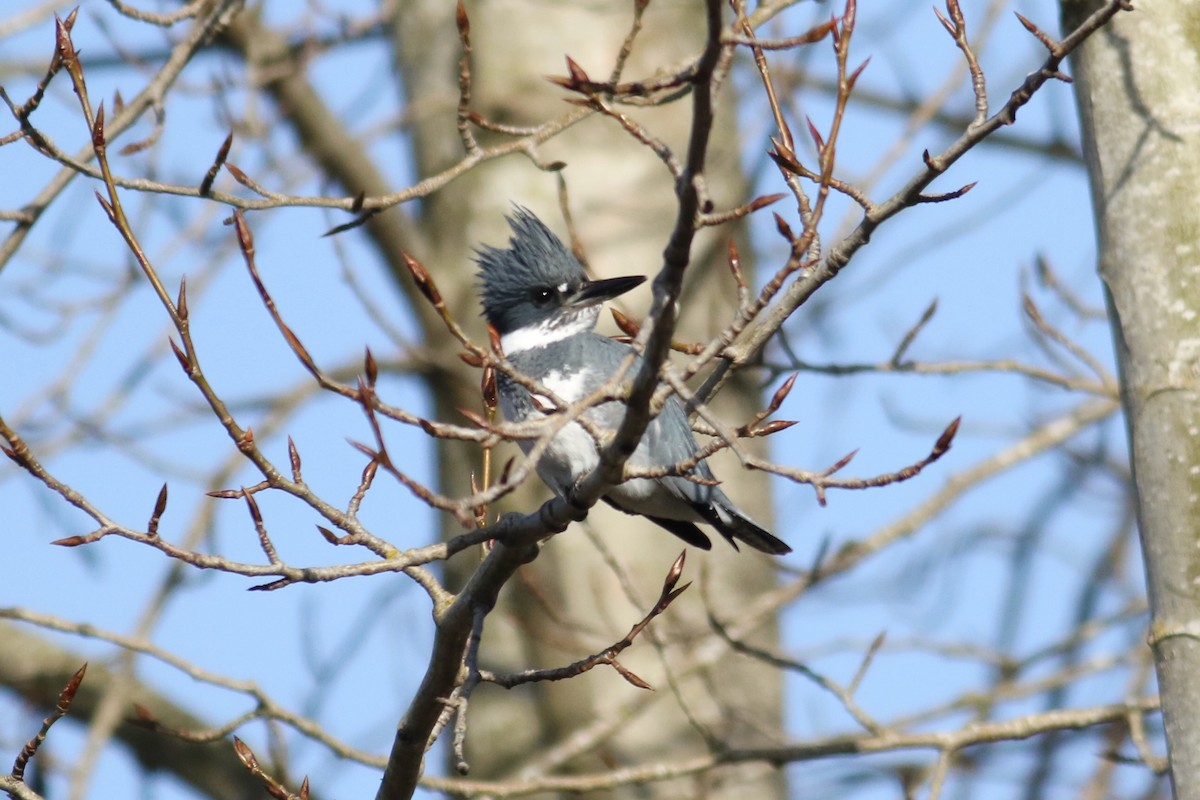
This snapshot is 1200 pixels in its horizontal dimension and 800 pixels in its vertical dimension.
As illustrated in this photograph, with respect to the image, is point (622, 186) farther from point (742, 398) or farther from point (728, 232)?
point (742, 398)

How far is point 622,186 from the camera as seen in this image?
6.33 metres

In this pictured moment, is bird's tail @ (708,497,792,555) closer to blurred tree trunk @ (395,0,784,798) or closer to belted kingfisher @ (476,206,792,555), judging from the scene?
belted kingfisher @ (476,206,792,555)

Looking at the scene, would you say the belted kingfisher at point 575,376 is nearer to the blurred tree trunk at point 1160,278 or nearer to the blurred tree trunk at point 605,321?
the blurred tree trunk at point 1160,278

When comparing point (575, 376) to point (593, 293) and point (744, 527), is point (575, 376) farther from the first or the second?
point (744, 527)

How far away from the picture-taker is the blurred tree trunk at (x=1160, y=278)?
112 inches

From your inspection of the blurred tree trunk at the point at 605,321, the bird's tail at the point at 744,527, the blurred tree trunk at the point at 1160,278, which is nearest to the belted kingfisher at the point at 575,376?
the bird's tail at the point at 744,527

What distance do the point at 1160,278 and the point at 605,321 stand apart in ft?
11.9

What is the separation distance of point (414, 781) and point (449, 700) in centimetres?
28

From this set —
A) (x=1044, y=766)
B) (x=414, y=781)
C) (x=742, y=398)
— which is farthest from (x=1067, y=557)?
(x=414, y=781)

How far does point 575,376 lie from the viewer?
3.57 meters

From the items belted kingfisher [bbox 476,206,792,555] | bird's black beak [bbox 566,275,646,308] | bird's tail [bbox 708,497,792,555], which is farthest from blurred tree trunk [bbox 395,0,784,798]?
bird's tail [bbox 708,497,792,555]

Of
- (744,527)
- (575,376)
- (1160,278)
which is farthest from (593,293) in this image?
(1160,278)

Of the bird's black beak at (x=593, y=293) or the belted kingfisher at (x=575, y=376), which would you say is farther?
the bird's black beak at (x=593, y=293)

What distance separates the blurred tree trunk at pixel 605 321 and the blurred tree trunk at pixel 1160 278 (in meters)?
2.66
